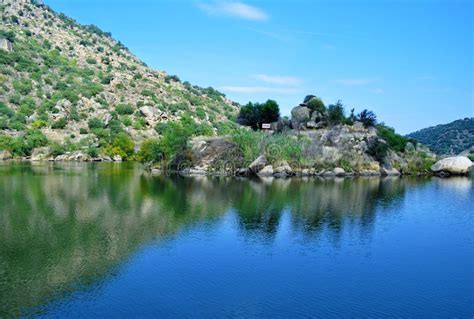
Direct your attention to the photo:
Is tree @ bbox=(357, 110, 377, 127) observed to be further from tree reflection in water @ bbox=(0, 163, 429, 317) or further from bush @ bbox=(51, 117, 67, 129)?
bush @ bbox=(51, 117, 67, 129)

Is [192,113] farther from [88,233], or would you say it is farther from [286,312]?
[286,312]

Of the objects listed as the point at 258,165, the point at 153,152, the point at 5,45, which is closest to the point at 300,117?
the point at 258,165

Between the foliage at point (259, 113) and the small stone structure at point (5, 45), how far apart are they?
219 feet

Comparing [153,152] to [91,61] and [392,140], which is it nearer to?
[392,140]

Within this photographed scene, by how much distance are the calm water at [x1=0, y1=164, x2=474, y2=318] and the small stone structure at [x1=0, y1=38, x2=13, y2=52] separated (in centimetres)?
8472

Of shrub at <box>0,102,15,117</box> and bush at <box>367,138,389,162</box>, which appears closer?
bush at <box>367,138,389,162</box>

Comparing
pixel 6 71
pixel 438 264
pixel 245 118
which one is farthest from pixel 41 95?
pixel 438 264

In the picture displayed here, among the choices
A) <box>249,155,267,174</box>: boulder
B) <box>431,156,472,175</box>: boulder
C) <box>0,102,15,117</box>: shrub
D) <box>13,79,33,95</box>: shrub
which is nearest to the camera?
<box>249,155,267,174</box>: boulder

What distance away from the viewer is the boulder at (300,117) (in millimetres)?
77812

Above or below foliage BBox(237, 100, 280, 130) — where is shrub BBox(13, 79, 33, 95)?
above

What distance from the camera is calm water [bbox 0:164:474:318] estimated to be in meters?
17.3

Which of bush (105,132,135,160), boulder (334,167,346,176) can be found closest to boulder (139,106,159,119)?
bush (105,132,135,160)

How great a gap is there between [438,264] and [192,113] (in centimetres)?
10385

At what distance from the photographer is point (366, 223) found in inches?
1286
